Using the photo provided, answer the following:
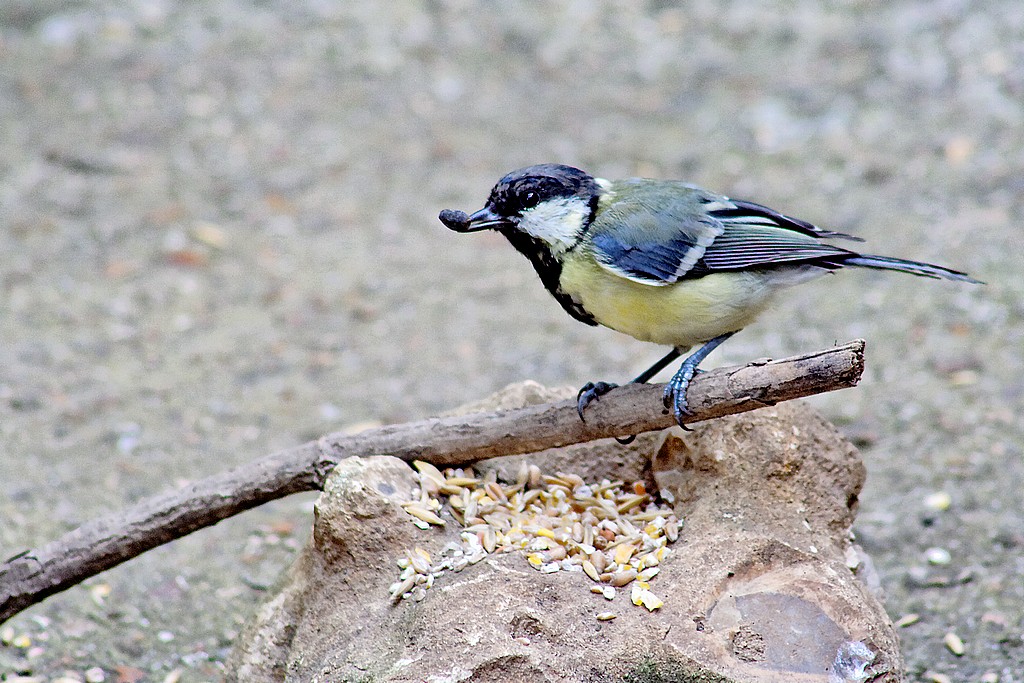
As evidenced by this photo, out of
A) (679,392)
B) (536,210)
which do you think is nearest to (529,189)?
(536,210)

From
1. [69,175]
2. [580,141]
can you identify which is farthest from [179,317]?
[580,141]

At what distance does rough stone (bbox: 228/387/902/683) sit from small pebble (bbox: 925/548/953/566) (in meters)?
1.06

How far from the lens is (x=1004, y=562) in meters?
4.35

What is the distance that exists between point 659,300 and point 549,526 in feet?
2.81

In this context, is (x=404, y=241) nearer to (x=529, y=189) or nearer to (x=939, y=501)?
(x=529, y=189)

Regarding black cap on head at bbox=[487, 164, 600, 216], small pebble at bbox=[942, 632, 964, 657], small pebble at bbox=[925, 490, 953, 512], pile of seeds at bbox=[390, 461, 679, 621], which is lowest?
small pebble at bbox=[925, 490, 953, 512]

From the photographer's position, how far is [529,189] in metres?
3.62

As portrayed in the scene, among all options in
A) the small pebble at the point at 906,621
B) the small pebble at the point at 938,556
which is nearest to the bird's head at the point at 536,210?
the small pebble at the point at 906,621

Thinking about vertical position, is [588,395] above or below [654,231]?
below

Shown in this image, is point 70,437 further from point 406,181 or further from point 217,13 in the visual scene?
point 217,13

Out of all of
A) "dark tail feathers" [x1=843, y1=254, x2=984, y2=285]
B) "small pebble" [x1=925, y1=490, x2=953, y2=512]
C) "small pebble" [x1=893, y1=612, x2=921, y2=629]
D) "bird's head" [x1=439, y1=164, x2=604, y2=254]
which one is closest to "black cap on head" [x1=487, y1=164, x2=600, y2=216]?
"bird's head" [x1=439, y1=164, x2=604, y2=254]

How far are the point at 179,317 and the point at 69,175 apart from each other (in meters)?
1.94

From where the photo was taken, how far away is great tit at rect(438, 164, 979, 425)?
11.9 ft

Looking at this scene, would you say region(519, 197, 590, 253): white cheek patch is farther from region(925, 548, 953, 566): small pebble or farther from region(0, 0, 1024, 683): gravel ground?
region(925, 548, 953, 566): small pebble
